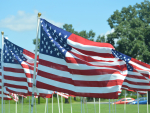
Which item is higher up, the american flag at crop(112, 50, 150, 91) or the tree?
the tree

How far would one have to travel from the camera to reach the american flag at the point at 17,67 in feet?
36.7

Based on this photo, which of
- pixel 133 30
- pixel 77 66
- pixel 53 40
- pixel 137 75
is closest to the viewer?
pixel 77 66

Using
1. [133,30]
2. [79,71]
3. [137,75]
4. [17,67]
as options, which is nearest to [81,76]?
[79,71]

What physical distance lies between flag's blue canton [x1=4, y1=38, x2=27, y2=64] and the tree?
59.2 ft

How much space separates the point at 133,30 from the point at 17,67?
770 inches

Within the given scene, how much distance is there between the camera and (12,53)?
1171cm

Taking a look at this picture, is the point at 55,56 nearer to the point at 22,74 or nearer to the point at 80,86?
the point at 80,86

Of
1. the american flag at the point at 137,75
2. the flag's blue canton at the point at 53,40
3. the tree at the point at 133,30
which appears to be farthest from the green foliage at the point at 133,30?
the flag's blue canton at the point at 53,40

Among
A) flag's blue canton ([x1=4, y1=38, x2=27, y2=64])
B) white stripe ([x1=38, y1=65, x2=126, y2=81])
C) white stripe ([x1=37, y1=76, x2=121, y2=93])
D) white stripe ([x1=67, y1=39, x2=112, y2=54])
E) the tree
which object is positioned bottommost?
white stripe ([x1=37, y1=76, x2=121, y2=93])

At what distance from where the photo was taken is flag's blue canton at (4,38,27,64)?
11359 mm

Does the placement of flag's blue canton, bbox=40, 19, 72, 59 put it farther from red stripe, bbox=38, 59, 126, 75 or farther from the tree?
the tree

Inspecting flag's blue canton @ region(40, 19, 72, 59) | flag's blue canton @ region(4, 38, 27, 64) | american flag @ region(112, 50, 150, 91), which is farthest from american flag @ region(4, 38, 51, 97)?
american flag @ region(112, 50, 150, 91)

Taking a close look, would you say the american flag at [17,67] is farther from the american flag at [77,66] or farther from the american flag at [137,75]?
the american flag at [137,75]

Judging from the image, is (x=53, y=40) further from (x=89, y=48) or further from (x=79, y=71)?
(x=79, y=71)
